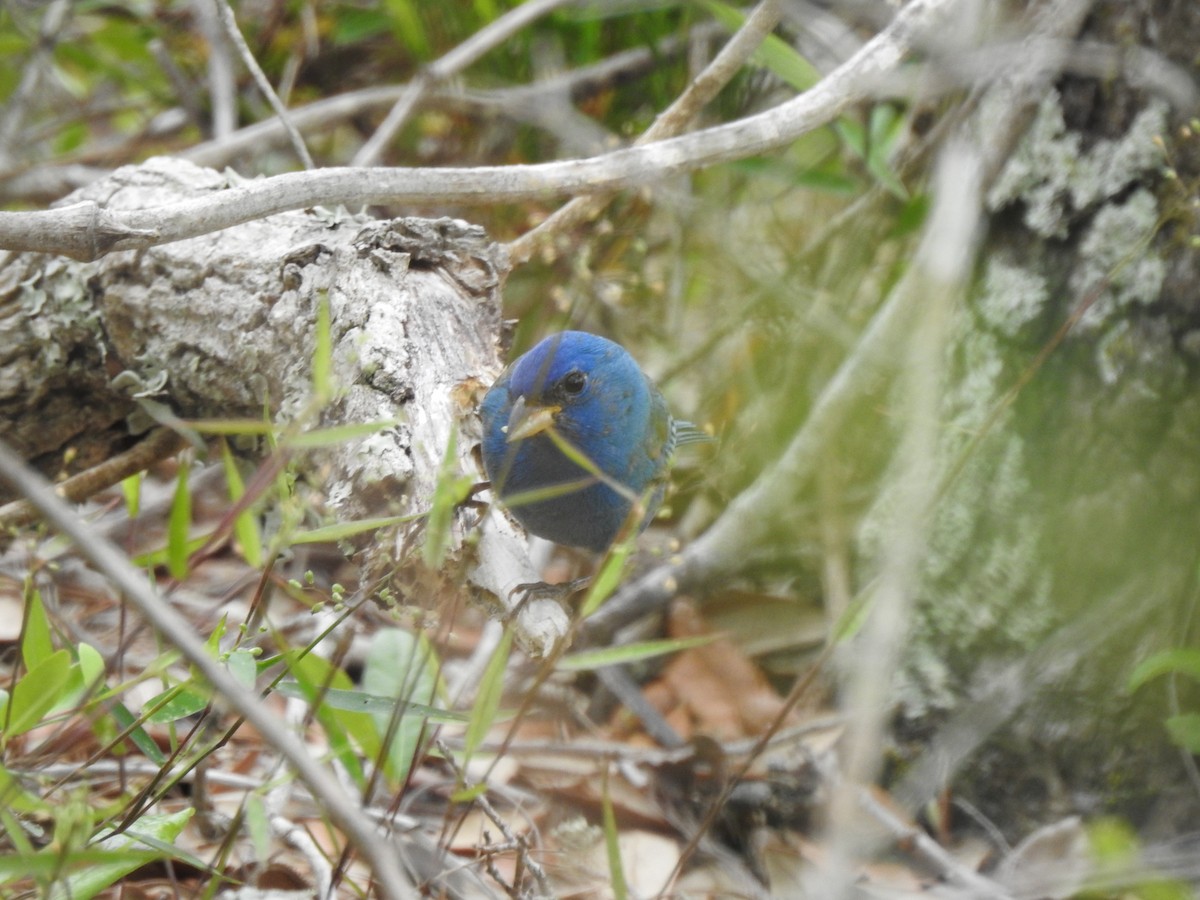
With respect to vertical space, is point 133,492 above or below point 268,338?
below

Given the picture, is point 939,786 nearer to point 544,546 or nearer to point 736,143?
point 544,546

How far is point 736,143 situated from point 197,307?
4.00 feet

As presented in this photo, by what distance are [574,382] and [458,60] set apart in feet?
5.73

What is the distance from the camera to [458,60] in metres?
3.80

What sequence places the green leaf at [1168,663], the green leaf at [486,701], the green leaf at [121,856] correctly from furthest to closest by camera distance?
the green leaf at [1168,663] < the green leaf at [486,701] < the green leaf at [121,856]

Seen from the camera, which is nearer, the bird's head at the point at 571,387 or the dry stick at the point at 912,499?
the dry stick at the point at 912,499

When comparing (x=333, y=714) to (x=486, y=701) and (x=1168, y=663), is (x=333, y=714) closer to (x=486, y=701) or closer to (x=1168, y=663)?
(x=486, y=701)

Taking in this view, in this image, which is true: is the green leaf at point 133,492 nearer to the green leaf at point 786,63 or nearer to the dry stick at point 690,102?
the dry stick at point 690,102

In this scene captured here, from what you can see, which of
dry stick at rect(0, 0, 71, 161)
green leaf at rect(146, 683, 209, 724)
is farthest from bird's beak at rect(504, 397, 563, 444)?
dry stick at rect(0, 0, 71, 161)

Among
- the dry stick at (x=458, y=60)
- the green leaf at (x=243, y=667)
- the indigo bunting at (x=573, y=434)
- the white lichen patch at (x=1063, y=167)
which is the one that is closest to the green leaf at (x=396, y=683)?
the indigo bunting at (x=573, y=434)

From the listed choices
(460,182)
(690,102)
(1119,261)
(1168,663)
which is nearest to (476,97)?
(690,102)

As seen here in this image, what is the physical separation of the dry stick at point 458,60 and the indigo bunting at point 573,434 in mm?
1463

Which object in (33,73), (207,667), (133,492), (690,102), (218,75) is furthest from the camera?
(33,73)

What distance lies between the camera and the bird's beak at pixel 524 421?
2.32 metres
